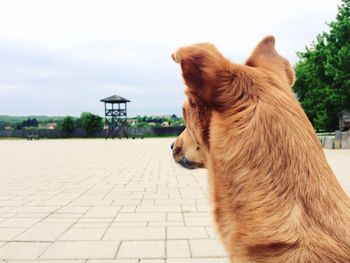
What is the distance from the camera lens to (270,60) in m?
1.83

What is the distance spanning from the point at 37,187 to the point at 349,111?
24.6 metres

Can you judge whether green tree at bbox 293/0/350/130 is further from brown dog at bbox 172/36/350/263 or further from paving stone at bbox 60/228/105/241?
brown dog at bbox 172/36/350/263

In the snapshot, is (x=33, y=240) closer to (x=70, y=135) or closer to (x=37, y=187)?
(x=37, y=187)

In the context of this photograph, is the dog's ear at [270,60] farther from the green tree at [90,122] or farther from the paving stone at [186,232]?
the green tree at [90,122]

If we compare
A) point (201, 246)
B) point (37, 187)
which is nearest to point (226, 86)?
point (201, 246)

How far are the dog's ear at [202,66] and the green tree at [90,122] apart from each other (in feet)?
185

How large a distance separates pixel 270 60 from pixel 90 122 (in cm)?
5641

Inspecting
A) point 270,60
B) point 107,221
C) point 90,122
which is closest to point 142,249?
point 107,221

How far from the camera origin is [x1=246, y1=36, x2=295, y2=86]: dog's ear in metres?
1.79

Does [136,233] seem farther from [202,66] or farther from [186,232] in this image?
[202,66]

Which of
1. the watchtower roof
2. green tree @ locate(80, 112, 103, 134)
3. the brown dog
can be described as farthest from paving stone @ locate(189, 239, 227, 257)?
green tree @ locate(80, 112, 103, 134)

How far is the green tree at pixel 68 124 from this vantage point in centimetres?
5762

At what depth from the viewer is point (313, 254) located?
4.11 ft

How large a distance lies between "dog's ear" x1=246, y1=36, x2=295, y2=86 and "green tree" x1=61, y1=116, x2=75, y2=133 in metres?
58.2
